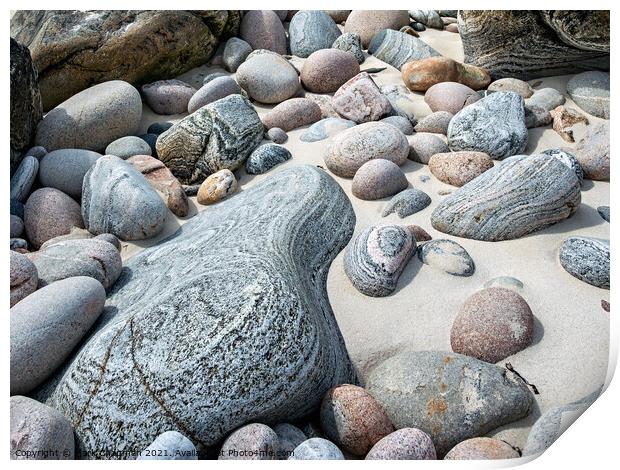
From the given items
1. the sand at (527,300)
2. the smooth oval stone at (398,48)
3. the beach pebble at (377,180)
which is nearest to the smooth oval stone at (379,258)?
the sand at (527,300)

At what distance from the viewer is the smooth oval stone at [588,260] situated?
269 centimetres

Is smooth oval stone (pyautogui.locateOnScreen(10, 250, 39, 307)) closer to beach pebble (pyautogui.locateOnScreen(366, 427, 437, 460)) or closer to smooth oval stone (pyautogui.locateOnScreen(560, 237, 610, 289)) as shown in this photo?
beach pebble (pyautogui.locateOnScreen(366, 427, 437, 460))

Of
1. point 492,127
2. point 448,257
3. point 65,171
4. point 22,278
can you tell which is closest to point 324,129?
point 492,127

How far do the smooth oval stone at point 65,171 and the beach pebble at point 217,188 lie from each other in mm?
747

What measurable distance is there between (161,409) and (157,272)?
0.96m

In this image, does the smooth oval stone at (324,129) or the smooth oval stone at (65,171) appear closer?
the smooth oval stone at (65,171)

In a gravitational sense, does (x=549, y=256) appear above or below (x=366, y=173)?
below

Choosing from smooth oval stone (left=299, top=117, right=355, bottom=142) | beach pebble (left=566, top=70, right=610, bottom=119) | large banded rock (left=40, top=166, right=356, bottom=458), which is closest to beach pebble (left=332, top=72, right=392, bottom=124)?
smooth oval stone (left=299, top=117, right=355, bottom=142)

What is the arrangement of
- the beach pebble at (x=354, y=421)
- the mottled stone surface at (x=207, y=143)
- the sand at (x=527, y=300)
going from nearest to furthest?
1. the beach pebble at (x=354, y=421)
2. the sand at (x=527, y=300)
3. the mottled stone surface at (x=207, y=143)

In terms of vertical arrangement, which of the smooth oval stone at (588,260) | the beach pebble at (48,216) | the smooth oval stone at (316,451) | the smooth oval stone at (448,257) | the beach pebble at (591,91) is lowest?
the beach pebble at (591,91)

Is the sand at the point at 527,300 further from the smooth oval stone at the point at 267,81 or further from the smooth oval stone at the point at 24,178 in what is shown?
the smooth oval stone at the point at 267,81

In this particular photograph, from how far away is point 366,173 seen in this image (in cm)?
348

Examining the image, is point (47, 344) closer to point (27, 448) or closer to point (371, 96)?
point (27, 448)
